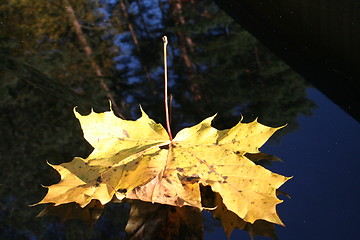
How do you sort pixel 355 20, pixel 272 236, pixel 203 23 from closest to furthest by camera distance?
pixel 272 236 < pixel 355 20 < pixel 203 23

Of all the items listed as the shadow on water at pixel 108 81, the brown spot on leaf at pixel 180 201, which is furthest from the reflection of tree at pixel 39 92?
the brown spot on leaf at pixel 180 201

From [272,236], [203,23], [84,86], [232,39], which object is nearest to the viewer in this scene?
[272,236]

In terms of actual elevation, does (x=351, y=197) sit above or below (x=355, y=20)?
below

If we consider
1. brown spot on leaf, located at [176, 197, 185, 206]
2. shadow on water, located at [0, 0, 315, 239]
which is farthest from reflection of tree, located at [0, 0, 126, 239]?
brown spot on leaf, located at [176, 197, 185, 206]

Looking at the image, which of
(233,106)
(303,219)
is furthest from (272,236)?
(233,106)

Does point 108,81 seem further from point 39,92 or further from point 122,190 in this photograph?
point 122,190

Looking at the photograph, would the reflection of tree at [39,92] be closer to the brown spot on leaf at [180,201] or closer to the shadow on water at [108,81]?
the shadow on water at [108,81]

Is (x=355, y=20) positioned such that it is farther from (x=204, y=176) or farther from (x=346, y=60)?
(x=204, y=176)
